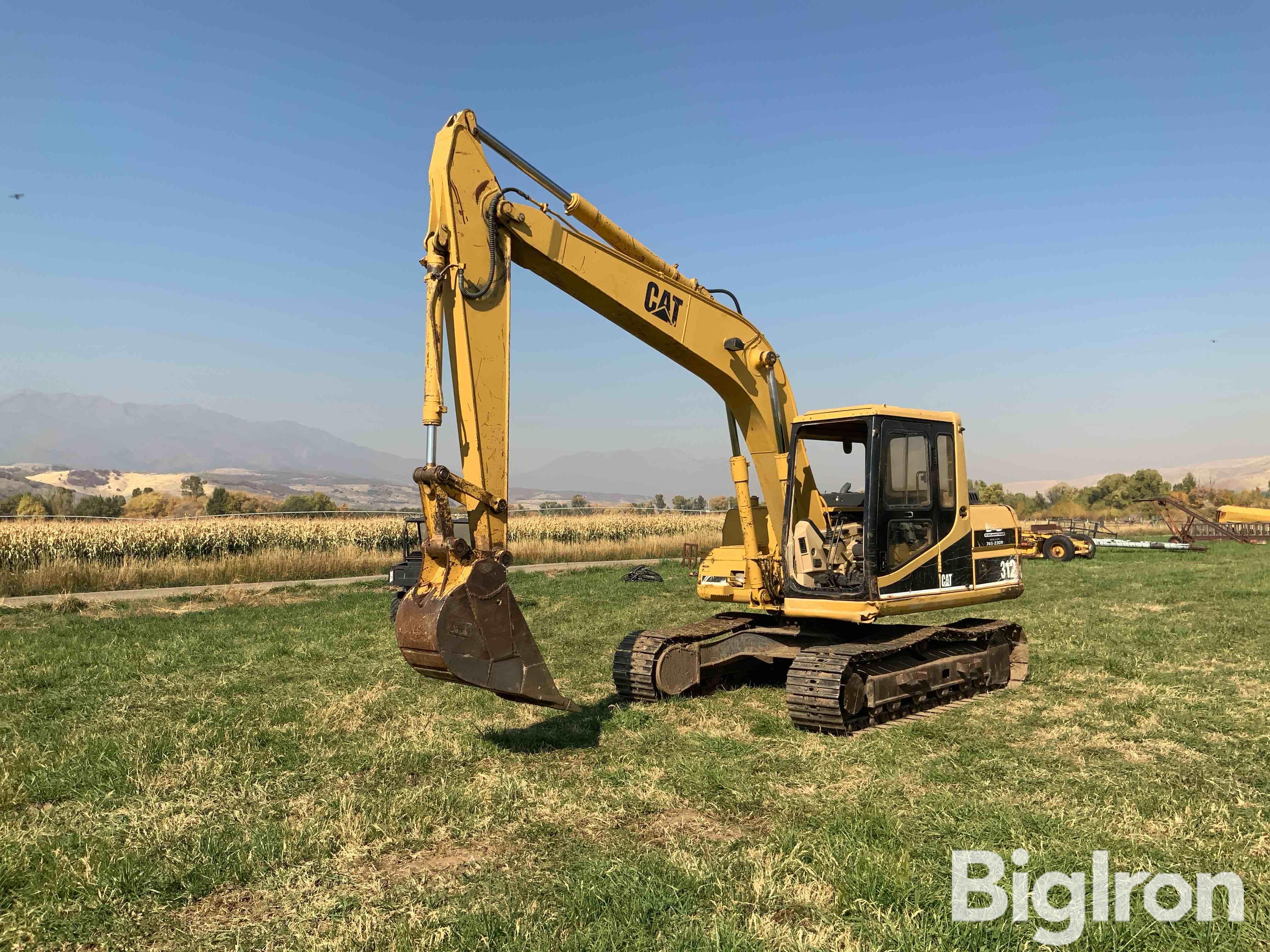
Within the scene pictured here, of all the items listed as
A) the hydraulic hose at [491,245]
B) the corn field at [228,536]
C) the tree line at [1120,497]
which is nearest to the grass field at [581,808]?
the hydraulic hose at [491,245]

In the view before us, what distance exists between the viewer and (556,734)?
7.67m

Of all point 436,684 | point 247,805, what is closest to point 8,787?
point 247,805

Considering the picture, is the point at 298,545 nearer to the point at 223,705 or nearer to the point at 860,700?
the point at 223,705

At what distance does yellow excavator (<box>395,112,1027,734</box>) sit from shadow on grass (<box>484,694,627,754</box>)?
0.53 meters

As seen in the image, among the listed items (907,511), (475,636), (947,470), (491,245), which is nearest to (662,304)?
(491,245)

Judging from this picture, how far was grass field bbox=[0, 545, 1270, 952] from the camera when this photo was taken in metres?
4.16

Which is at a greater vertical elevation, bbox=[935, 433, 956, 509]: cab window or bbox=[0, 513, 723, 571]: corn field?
bbox=[935, 433, 956, 509]: cab window

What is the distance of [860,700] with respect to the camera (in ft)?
26.3

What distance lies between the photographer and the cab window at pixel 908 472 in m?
8.93

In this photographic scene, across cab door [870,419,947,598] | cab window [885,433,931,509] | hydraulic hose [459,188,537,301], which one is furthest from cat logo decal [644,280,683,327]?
cab window [885,433,931,509]

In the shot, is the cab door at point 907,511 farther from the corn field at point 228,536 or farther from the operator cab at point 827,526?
the corn field at point 228,536

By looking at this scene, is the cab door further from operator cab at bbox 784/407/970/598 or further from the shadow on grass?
the shadow on grass

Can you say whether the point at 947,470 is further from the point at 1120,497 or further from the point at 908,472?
the point at 1120,497

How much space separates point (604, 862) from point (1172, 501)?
115 feet
